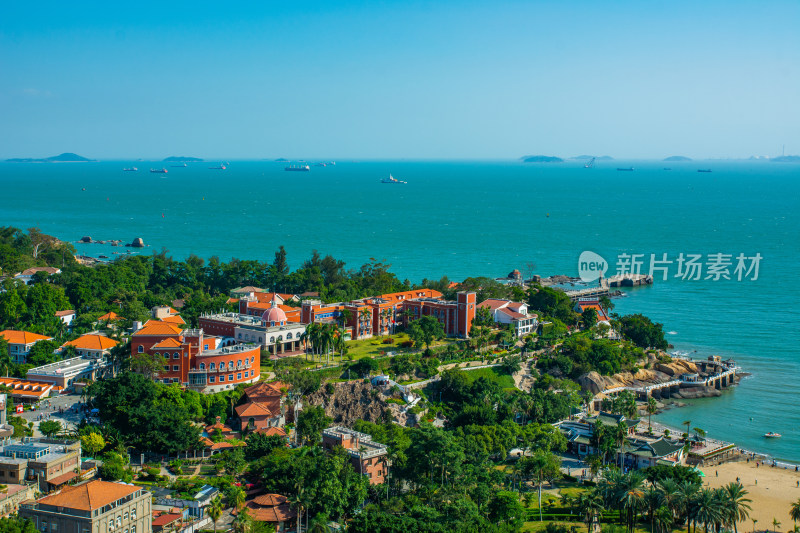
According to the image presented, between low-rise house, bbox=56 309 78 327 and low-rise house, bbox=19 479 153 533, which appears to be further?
low-rise house, bbox=56 309 78 327

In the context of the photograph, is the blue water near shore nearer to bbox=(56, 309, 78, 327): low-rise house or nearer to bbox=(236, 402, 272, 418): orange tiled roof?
bbox=(236, 402, 272, 418): orange tiled roof

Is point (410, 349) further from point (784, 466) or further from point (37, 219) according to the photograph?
point (37, 219)

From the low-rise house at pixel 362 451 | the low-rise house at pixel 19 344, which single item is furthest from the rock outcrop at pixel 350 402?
the low-rise house at pixel 19 344

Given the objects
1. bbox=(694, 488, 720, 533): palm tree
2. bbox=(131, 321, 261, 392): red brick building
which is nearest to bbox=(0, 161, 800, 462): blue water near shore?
bbox=(694, 488, 720, 533): palm tree

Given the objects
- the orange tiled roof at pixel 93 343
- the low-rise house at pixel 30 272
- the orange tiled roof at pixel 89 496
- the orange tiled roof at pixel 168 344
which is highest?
the orange tiled roof at pixel 168 344

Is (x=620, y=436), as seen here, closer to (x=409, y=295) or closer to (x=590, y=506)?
(x=590, y=506)

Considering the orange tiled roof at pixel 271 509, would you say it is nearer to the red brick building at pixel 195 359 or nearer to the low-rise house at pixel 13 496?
the low-rise house at pixel 13 496
